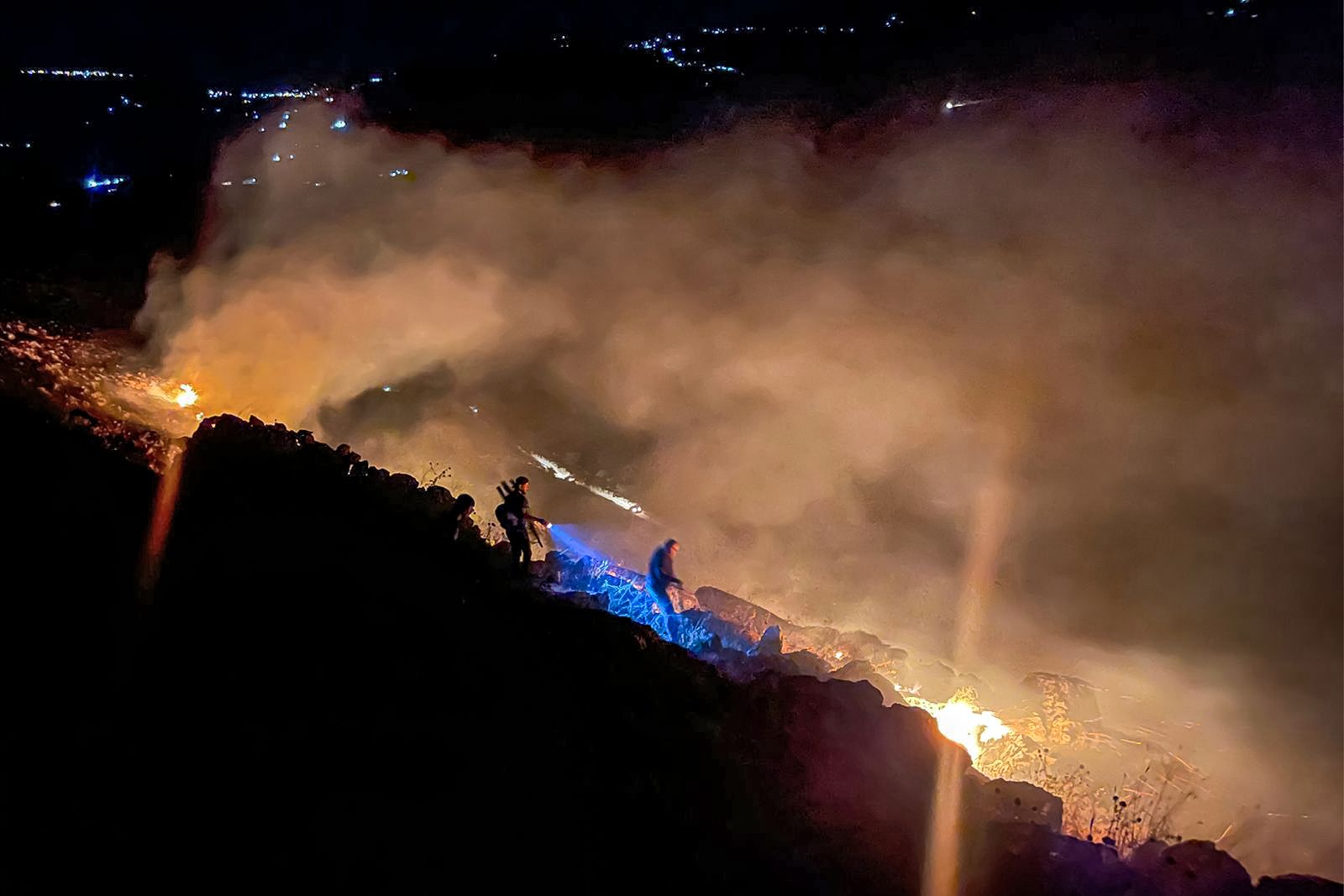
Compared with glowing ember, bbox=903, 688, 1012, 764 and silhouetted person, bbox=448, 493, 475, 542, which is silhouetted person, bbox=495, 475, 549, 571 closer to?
silhouetted person, bbox=448, 493, 475, 542

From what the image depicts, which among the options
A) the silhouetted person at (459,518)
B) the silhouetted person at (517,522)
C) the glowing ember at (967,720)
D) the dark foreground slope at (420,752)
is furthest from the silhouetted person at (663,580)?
the glowing ember at (967,720)

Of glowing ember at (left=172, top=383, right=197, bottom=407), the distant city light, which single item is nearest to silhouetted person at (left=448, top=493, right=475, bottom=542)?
glowing ember at (left=172, top=383, right=197, bottom=407)

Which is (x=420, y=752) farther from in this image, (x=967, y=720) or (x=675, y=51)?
(x=675, y=51)

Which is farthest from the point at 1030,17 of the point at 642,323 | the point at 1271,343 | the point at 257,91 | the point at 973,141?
the point at 257,91

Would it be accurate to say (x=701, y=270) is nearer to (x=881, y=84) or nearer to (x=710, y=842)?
(x=881, y=84)

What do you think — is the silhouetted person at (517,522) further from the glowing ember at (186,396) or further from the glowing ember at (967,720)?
the glowing ember at (186,396)

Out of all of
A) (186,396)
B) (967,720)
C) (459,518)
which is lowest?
(967,720)

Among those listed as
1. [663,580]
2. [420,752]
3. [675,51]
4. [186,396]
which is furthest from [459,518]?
[675,51]
